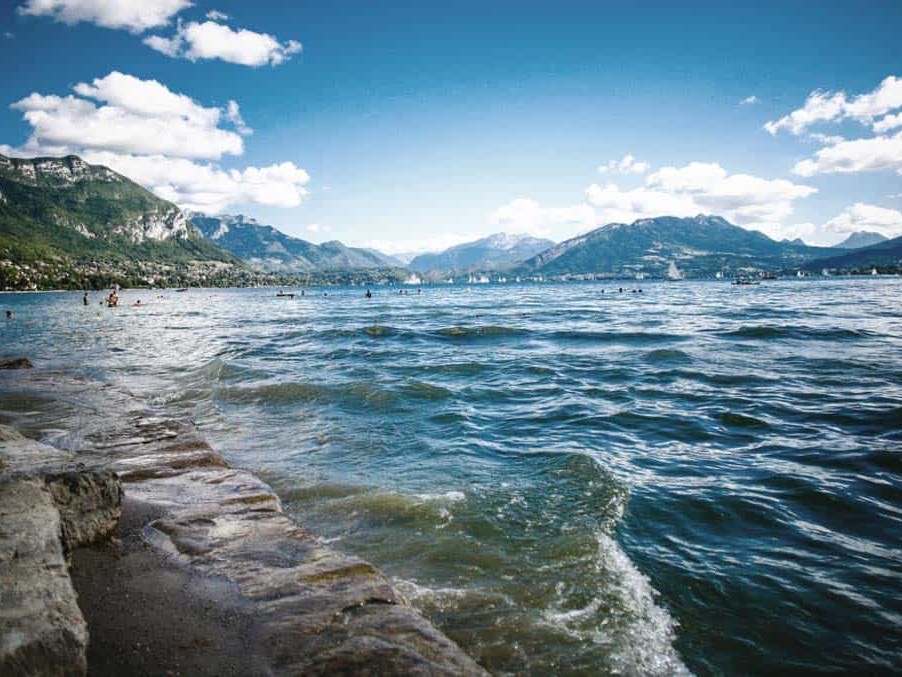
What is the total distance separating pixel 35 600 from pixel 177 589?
64.1 inches

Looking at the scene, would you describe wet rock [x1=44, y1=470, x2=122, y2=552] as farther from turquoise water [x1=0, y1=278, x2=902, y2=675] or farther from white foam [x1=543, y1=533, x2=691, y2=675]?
white foam [x1=543, y1=533, x2=691, y2=675]

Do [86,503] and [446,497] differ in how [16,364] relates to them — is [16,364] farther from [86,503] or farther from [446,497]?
[446,497]

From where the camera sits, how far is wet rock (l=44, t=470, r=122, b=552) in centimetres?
531

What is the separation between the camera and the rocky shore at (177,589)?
363 centimetres

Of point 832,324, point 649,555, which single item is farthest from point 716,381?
point 832,324

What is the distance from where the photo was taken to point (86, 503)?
5555mm

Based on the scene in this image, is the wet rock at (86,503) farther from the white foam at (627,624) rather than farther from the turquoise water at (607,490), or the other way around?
the white foam at (627,624)

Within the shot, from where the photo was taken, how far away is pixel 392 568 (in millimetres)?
6613

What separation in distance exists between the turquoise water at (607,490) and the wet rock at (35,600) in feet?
11.7

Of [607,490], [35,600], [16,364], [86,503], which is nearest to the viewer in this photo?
[35,600]

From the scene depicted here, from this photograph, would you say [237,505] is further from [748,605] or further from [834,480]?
[834,480]

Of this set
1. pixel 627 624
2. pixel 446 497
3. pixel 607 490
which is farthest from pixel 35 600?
pixel 607 490

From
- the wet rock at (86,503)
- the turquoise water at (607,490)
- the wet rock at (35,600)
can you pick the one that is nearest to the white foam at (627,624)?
the turquoise water at (607,490)

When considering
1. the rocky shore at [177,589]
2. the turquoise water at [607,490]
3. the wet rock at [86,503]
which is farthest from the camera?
the turquoise water at [607,490]
